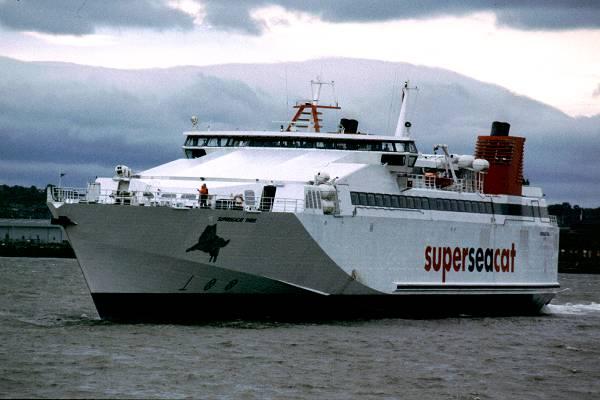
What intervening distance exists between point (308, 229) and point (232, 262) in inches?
98.9

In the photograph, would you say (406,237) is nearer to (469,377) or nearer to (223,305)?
(223,305)

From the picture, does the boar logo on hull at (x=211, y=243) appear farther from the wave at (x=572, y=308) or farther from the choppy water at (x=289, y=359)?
the wave at (x=572, y=308)

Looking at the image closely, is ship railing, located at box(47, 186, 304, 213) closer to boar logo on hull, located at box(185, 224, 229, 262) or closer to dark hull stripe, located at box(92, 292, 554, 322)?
boar logo on hull, located at box(185, 224, 229, 262)

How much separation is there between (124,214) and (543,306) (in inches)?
883

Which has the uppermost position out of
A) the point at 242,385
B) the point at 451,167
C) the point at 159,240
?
the point at 451,167

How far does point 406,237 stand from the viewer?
42594mm

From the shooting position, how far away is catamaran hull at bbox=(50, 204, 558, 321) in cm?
3578

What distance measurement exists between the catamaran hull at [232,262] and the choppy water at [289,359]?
86 centimetres

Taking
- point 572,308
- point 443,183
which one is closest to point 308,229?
point 443,183

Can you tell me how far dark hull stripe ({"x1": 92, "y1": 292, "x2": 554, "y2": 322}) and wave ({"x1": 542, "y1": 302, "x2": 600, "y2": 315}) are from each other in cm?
962

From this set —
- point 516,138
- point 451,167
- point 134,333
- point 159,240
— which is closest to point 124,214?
point 159,240

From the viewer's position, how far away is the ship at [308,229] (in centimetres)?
3609

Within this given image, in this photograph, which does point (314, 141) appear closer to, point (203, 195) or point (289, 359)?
point (203, 195)

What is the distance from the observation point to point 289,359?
31062 millimetres
